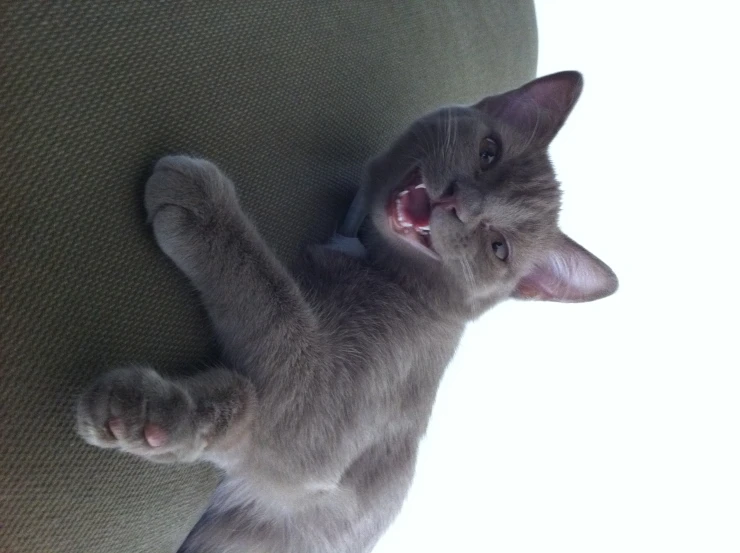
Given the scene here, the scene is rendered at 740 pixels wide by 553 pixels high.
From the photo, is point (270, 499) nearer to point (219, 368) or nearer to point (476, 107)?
point (219, 368)

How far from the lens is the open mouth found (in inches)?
43.4

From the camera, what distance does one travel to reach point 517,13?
1.66 metres

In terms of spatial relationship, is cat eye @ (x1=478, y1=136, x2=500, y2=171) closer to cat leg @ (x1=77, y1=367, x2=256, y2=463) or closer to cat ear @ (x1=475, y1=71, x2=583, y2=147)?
cat ear @ (x1=475, y1=71, x2=583, y2=147)

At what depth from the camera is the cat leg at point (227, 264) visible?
0.75 m

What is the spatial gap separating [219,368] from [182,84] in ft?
1.26

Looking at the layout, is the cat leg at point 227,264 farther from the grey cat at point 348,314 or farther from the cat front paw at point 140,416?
the cat front paw at point 140,416

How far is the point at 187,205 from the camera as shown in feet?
2.52

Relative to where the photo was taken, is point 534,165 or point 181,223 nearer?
point 181,223

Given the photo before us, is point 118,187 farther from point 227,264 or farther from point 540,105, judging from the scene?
point 540,105

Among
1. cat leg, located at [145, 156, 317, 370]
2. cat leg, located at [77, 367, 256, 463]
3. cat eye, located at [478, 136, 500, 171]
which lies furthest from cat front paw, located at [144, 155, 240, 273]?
cat eye, located at [478, 136, 500, 171]

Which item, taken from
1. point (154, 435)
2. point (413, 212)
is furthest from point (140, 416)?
point (413, 212)

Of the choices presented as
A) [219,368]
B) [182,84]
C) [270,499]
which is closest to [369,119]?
[182,84]

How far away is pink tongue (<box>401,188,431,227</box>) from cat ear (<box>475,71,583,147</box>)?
294 millimetres

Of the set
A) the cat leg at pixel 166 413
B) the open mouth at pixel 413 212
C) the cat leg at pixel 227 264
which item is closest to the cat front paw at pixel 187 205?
the cat leg at pixel 227 264
